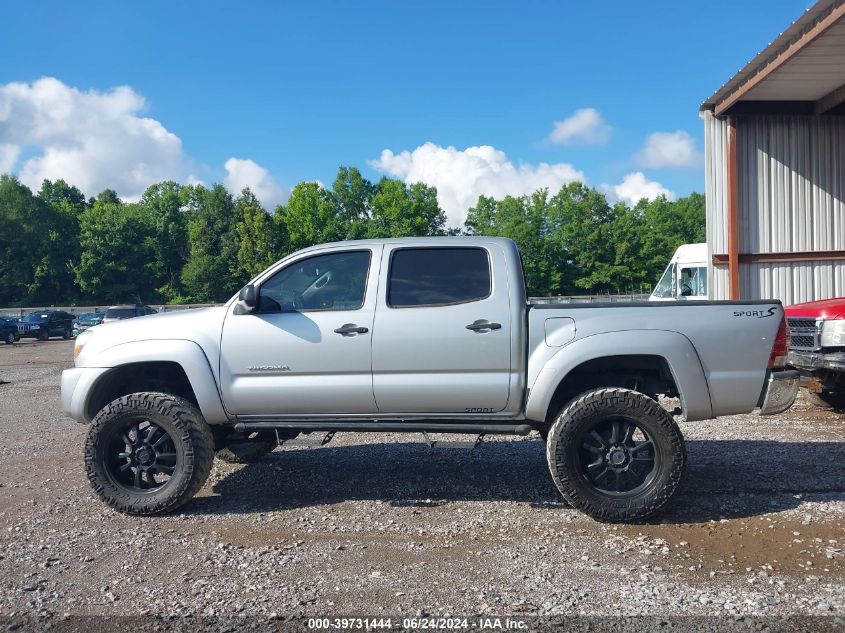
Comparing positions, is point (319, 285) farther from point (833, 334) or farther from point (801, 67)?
point (801, 67)

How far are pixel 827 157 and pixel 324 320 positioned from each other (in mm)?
13699

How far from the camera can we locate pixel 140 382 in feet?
18.5

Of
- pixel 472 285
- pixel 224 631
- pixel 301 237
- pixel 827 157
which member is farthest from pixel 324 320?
pixel 301 237

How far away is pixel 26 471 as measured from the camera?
6.69 m

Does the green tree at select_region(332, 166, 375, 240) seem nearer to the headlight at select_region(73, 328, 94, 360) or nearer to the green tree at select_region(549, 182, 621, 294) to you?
the green tree at select_region(549, 182, 621, 294)

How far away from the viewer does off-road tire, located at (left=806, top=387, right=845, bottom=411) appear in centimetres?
891

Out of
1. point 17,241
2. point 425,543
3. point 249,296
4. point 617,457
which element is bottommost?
point 425,543

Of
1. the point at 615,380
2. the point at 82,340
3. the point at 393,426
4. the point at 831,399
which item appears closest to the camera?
the point at 393,426

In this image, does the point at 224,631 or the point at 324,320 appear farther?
the point at 324,320

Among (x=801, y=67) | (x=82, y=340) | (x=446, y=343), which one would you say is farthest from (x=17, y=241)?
(x=446, y=343)

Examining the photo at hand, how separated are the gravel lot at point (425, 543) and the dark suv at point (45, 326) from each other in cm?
3130

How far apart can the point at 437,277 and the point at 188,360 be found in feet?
6.50

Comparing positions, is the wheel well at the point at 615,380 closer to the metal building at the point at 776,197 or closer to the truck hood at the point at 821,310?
the truck hood at the point at 821,310

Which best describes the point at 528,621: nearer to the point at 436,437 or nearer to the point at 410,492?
the point at 410,492
